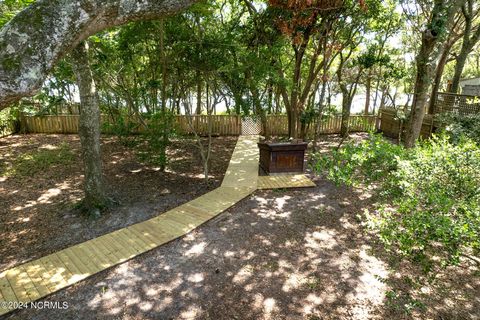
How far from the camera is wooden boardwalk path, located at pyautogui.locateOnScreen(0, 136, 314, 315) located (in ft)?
14.8

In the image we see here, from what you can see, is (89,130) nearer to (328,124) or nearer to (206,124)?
(206,124)

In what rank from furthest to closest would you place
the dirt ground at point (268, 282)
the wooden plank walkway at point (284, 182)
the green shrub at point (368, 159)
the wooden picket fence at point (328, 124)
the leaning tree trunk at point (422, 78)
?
the wooden picket fence at point (328, 124)
the wooden plank walkway at point (284, 182)
the leaning tree trunk at point (422, 78)
the green shrub at point (368, 159)
the dirt ground at point (268, 282)

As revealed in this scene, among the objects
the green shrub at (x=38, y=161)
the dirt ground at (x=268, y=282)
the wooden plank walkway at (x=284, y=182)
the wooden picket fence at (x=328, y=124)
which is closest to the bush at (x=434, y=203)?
the dirt ground at (x=268, y=282)

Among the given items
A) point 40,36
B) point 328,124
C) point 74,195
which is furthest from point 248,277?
point 328,124

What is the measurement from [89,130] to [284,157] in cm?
607

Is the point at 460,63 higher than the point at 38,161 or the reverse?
higher

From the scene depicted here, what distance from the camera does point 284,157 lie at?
976 centimetres

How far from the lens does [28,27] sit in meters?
1.81

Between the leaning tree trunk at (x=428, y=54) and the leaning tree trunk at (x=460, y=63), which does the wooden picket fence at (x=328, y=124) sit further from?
the leaning tree trunk at (x=428, y=54)

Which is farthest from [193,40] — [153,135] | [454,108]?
[454,108]

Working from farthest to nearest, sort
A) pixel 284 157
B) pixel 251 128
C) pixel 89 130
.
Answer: pixel 251 128
pixel 284 157
pixel 89 130

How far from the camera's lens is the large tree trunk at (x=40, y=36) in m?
1.70

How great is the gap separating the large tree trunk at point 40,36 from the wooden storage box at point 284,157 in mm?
7697

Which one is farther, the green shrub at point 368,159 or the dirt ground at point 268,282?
the green shrub at point 368,159
